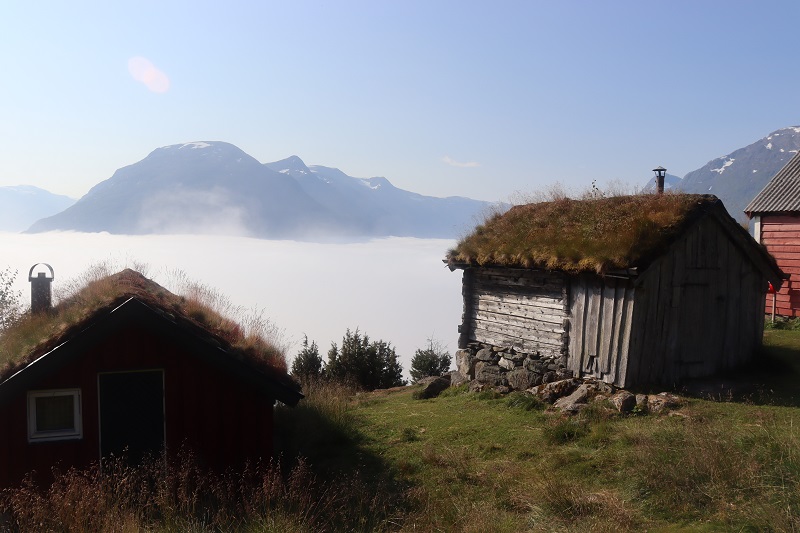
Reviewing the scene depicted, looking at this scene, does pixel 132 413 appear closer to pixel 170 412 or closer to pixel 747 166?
pixel 170 412

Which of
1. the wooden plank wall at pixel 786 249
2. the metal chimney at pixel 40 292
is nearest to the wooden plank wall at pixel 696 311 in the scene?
the wooden plank wall at pixel 786 249

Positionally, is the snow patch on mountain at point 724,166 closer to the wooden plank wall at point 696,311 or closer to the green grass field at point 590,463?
the wooden plank wall at point 696,311

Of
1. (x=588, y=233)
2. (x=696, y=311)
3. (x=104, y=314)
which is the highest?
(x=588, y=233)

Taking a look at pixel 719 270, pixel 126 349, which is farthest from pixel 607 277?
pixel 126 349

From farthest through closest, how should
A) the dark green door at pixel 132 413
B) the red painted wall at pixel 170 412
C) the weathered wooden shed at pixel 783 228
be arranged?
1. the weathered wooden shed at pixel 783 228
2. the dark green door at pixel 132 413
3. the red painted wall at pixel 170 412

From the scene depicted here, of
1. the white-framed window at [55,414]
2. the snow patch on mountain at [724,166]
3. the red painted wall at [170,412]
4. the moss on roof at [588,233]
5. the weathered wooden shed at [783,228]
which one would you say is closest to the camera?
the red painted wall at [170,412]

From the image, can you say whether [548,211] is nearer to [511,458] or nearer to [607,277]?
[607,277]

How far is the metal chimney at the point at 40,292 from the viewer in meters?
11.9

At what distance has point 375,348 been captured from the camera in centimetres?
2673

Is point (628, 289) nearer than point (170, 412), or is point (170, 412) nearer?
point (170, 412)

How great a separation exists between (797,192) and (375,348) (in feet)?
53.4

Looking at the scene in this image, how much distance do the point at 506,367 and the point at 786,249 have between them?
445 inches

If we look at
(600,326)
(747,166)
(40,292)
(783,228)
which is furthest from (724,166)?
(40,292)

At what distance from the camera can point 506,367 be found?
650 inches
